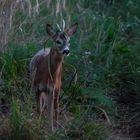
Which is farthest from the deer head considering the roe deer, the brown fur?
the brown fur

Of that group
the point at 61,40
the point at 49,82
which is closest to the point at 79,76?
the point at 49,82

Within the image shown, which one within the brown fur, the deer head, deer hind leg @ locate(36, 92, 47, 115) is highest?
Result: the deer head

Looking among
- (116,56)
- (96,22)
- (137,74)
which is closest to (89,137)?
(137,74)

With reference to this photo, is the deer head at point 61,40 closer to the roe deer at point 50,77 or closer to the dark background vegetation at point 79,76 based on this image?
the roe deer at point 50,77

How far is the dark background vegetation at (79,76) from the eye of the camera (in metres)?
8.07

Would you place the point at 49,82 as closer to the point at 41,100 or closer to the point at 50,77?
the point at 50,77

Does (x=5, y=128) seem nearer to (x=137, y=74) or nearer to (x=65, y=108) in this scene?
(x=65, y=108)

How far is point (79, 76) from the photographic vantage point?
992 cm

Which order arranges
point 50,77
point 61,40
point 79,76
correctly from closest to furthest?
point 61,40, point 50,77, point 79,76

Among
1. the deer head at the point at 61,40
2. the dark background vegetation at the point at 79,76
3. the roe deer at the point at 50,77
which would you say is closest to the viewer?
the dark background vegetation at the point at 79,76

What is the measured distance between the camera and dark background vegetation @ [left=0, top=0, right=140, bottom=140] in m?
8.07

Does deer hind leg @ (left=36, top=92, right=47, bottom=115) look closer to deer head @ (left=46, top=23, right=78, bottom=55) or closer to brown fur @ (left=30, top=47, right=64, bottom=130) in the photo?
brown fur @ (left=30, top=47, right=64, bottom=130)

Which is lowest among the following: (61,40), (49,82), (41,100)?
(41,100)

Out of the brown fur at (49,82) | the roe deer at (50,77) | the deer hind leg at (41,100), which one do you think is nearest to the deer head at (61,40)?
the roe deer at (50,77)
